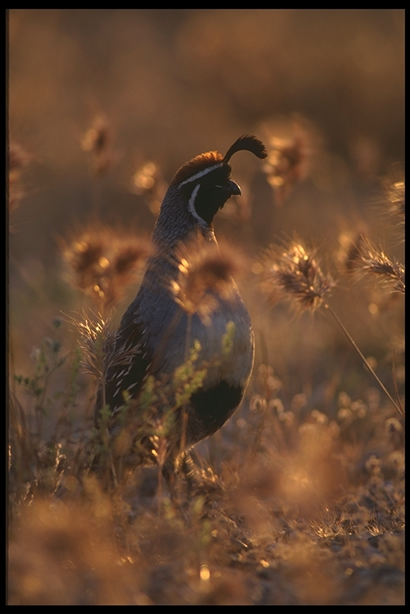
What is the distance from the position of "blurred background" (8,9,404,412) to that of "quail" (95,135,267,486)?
498 cm

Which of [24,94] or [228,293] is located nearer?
[228,293]

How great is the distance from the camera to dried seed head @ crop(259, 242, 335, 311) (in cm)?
364

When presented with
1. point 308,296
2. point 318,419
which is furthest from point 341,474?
point 308,296

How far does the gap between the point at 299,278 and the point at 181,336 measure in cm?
58

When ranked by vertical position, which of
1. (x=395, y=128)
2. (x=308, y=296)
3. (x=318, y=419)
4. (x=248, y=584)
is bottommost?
(x=395, y=128)

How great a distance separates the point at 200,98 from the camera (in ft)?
49.8

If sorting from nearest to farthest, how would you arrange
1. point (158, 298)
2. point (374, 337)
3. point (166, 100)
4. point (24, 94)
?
point (158, 298)
point (374, 337)
point (24, 94)
point (166, 100)

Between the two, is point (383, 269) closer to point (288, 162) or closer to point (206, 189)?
point (206, 189)

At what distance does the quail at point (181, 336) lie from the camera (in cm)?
356

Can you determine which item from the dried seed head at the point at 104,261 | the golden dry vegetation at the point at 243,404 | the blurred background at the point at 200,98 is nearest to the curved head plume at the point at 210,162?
the golden dry vegetation at the point at 243,404

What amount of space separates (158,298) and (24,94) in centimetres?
1025

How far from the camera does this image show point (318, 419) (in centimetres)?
474

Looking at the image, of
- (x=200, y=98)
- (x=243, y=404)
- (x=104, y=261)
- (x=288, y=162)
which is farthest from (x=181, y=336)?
(x=200, y=98)

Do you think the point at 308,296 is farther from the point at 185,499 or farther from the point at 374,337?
the point at 374,337
